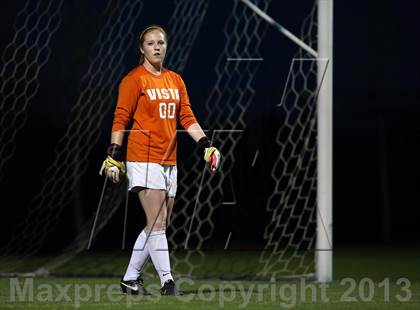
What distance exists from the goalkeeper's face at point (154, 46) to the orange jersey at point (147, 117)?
96 millimetres

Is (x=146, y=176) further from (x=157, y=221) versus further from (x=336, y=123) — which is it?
(x=336, y=123)

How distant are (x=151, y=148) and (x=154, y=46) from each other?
2.07 ft

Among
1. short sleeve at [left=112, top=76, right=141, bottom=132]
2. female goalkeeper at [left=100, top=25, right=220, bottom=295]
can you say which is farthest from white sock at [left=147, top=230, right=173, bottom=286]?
short sleeve at [left=112, top=76, right=141, bottom=132]

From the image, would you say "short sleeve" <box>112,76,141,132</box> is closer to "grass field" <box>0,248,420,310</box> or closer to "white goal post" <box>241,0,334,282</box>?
"grass field" <box>0,248,420,310</box>

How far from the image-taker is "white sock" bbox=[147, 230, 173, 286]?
18.0 feet

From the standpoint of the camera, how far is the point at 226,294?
5.70 meters

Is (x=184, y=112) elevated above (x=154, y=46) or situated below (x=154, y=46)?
below

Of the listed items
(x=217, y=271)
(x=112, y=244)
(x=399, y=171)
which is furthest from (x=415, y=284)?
(x=399, y=171)

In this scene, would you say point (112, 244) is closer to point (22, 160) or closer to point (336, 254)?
point (22, 160)

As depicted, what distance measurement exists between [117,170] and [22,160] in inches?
287

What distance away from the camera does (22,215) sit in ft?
39.2

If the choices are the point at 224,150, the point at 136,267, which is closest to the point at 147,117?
the point at 136,267

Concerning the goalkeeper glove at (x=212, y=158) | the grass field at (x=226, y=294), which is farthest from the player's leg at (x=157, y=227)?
the goalkeeper glove at (x=212, y=158)

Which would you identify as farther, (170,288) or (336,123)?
(336,123)
